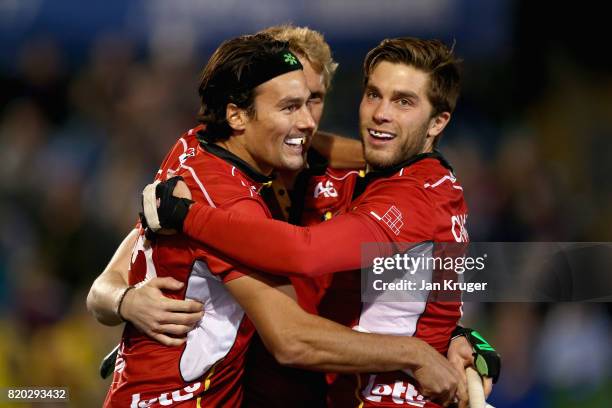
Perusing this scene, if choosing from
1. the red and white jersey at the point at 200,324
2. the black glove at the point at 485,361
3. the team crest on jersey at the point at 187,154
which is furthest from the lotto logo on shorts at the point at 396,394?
the team crest on jersey at the point at 187,154

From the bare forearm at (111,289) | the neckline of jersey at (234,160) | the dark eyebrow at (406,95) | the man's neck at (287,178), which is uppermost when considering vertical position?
the dark eyebrow at (406,95)

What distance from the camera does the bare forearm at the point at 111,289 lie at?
4477mm

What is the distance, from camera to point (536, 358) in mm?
8133

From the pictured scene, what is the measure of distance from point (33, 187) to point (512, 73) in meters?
5.35

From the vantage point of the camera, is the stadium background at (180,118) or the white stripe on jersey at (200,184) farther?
the stadium background at (180,118)

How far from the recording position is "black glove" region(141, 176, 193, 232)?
3941 millimetres

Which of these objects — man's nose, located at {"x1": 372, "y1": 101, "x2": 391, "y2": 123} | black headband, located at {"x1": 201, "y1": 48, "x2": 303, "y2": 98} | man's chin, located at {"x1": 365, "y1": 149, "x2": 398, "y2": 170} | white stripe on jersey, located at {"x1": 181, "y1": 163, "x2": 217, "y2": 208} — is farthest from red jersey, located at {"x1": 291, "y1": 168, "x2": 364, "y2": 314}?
white stripe on jersey, located at {"x1": 181, "y1": 163, "x2": 217, "y2": 208}

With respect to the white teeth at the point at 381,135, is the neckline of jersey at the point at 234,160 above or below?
below

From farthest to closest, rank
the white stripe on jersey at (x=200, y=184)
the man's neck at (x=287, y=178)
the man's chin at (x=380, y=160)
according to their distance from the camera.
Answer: the man's neck at (x=287, y=178)
the man's chin at (x=380, y=160)
the white stripe on jersey at (x=200, y=184)

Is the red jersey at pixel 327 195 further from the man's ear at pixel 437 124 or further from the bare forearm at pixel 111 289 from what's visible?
the bare forearm at pixel 111 289

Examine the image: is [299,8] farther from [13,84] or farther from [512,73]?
[13,84]

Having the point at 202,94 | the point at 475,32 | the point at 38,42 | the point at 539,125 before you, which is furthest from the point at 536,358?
the point at 38,42

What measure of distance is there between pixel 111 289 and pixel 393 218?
1.48 metres

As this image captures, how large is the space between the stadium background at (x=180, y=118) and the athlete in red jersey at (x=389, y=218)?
4035mm
